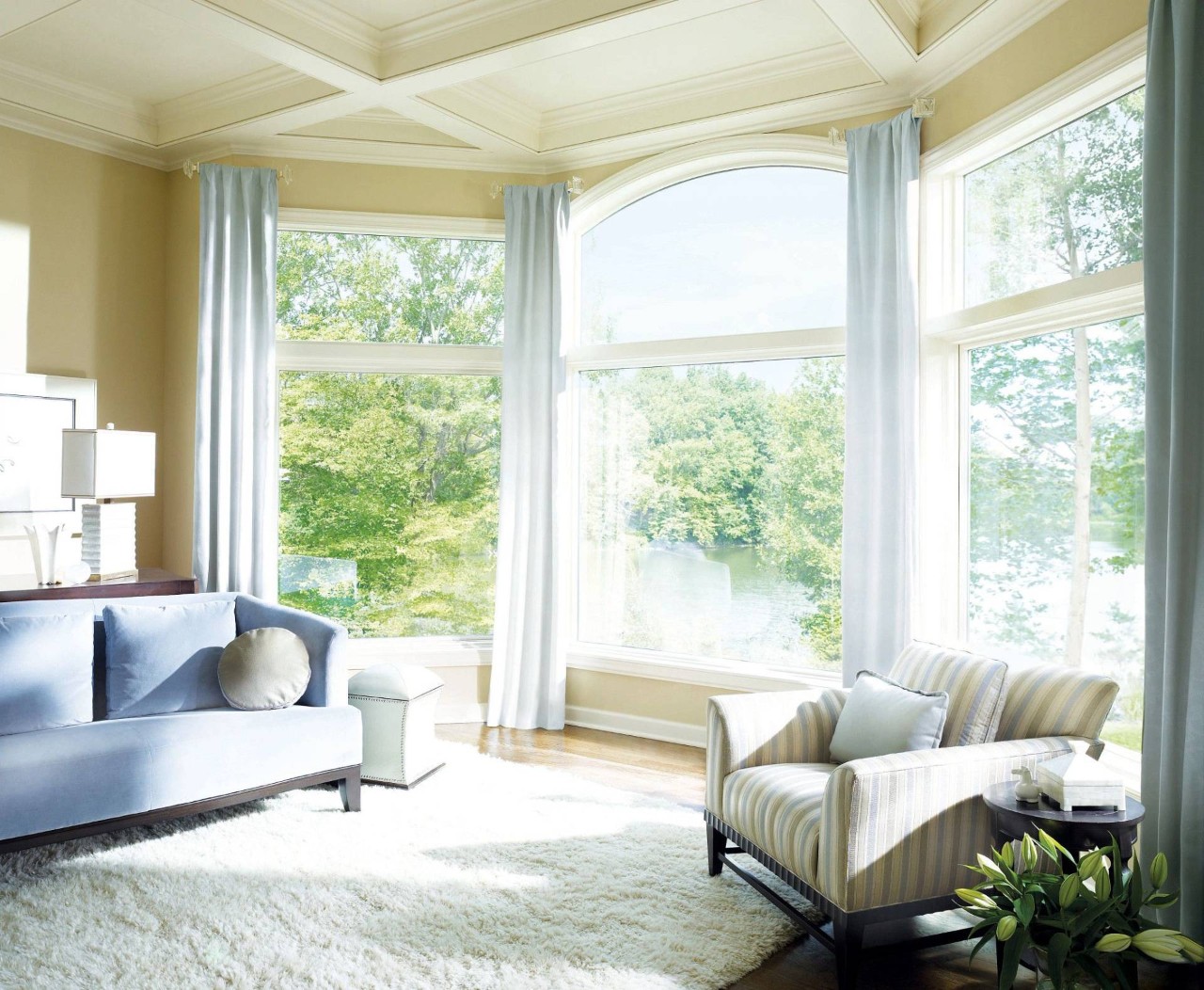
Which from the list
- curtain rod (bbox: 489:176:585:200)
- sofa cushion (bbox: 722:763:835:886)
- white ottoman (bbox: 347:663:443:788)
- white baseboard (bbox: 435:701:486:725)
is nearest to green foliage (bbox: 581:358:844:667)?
white baseboard (bbox: 435:701:486:725)

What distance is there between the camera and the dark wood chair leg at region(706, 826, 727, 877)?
10.5 feet

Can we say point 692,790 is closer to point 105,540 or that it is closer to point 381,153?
point 105,540

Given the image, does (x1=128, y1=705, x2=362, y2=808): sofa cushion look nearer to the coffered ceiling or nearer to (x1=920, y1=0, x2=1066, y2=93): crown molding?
the coffered ceiling

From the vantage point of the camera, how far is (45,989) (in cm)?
241

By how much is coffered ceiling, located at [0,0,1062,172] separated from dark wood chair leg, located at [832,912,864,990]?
3100mm

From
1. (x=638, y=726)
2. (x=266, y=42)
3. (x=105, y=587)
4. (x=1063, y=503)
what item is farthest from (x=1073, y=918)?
(x=266, y=42)

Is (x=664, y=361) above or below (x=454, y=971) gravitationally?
above

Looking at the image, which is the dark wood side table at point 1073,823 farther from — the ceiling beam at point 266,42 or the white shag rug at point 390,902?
the ceiling beam at point 266,42

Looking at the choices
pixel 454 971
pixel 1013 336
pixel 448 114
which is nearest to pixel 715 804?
pixel 454 971

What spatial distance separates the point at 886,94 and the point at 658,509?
7.44ft

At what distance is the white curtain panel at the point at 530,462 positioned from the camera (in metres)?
5.18

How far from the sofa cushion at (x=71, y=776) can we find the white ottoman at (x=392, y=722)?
3.32 feet

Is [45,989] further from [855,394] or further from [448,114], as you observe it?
[448,114]

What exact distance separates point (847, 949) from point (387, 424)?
3.72 m
